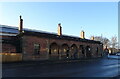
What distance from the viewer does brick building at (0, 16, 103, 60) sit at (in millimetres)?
32938

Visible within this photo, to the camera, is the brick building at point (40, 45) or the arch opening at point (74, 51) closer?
the brick building at point (40, 45)

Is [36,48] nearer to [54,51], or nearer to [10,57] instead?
[54,51]

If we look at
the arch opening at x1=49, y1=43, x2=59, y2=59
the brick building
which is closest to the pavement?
the brick building

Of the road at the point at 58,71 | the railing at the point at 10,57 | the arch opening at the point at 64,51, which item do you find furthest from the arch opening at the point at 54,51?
the road at the point at 58,71

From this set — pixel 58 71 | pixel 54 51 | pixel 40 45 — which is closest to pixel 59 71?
pixel 58 71

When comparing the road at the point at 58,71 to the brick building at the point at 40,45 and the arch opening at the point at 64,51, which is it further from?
the arch opening at the point at 64,51

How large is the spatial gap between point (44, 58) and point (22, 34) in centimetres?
648

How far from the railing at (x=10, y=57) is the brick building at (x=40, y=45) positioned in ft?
3.22

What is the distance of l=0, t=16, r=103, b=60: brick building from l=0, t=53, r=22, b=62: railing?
3.22 feet

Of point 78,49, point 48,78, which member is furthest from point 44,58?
point 48,78

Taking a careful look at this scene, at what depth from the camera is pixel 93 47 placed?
5303cm

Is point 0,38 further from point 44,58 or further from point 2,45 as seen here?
point 44,58

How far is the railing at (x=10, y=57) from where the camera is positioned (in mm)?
29602

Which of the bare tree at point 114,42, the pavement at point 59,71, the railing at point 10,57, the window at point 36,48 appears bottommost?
the pavement at point 59,71
